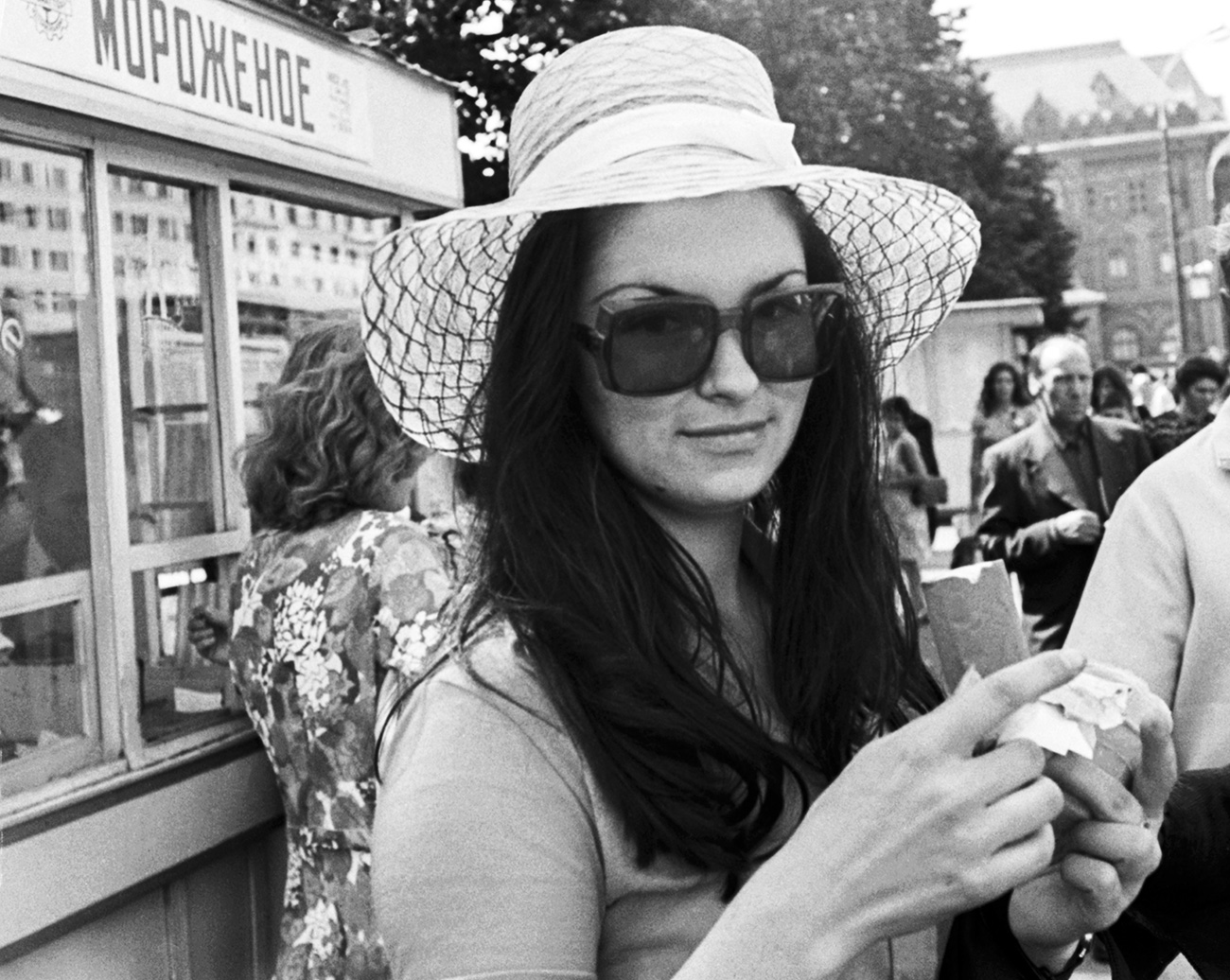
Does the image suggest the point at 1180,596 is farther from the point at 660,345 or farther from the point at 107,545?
the point at 107,545

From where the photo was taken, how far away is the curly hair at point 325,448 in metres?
3.51

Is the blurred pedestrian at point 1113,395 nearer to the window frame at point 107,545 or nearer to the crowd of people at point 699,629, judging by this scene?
the window frame at point 107,545

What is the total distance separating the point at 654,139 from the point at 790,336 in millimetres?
226

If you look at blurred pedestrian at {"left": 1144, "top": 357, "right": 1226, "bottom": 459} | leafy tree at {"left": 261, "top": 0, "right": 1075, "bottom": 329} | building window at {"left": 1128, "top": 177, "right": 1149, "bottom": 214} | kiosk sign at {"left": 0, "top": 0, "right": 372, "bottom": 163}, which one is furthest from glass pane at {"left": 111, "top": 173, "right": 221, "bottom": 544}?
building window at {"left": 1128, "top": 177, "right": 1149, "bottom": 214}

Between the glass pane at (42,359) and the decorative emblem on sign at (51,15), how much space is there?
0.26 metres

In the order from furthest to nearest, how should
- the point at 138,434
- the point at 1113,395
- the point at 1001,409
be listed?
1. the point at 1001,409
2. the point at 1113,395
3. the point at 138,434

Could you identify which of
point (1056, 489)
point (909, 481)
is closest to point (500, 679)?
point (1056, 489)

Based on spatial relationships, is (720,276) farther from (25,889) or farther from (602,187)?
(25,889)

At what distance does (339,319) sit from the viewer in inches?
148

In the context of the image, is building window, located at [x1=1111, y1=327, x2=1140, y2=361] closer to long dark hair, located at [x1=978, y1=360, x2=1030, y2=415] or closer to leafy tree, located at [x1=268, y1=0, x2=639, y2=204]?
long dark hair, located at [x1=978, y1=360, x2=1030, y2=415]

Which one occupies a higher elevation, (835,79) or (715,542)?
(835,79)

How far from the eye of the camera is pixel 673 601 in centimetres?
141

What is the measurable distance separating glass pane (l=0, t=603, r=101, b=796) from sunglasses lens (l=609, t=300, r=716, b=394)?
2.36 metres

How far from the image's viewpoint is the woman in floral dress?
10.8 feet
